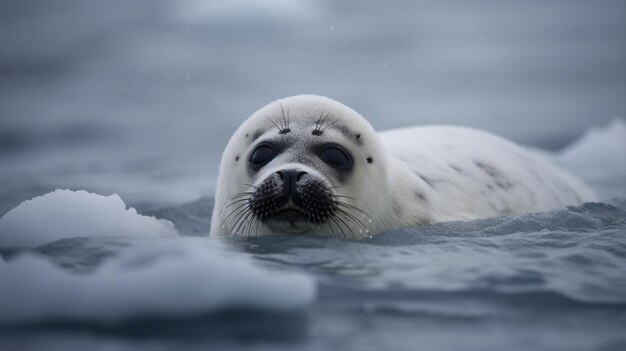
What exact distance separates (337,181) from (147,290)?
6.49ft

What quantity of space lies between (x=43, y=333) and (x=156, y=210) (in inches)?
196

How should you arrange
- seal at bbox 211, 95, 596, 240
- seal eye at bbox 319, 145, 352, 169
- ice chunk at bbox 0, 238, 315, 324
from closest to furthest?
ice chunk at bbox 0, 238, 315, 324, seal at bbox 211, 95, 596, 240, seal eye at bbox 319, 145, 352, 169

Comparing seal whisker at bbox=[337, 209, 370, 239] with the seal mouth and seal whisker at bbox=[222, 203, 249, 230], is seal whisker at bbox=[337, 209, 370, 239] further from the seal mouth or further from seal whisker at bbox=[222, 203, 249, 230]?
seal whisker at bbox=[222, 203, 249, 230]

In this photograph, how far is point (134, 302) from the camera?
2.98 metres

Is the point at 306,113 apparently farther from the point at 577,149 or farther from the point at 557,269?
the point at 577,149

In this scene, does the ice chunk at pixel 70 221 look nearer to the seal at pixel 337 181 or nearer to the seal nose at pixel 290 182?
the seal at pixel 337 181

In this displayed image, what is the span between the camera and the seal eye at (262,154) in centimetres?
490

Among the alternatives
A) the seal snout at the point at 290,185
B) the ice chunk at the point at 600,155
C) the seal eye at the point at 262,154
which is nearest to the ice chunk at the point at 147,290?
the seal snout at the point at 290,185

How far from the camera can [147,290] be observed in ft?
9.95

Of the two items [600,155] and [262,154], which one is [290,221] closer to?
[262,154]

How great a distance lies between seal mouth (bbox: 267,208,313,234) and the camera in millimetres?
4582

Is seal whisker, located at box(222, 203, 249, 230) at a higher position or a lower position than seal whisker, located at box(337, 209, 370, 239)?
higher

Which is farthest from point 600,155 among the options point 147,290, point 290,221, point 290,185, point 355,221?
point 147,290

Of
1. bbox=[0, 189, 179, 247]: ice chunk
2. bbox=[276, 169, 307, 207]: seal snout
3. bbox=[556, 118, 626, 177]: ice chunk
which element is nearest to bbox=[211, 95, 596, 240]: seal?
bbox=[276, 169, 307, 207]: seal snout
